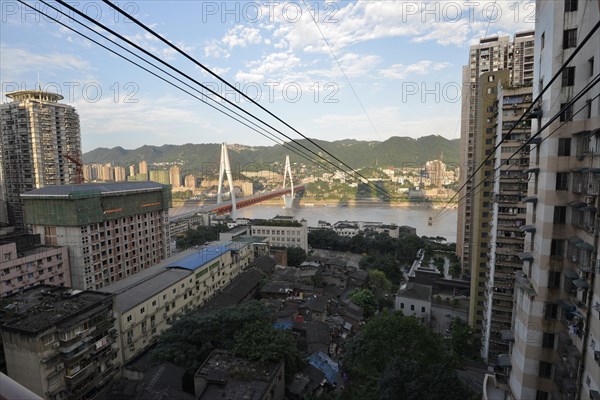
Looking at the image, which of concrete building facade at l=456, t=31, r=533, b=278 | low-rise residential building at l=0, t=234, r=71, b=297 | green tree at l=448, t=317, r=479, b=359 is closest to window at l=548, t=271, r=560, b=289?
green tree at l=448, t=317, r=479, b=359

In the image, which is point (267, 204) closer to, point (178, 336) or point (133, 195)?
point (133, 195)

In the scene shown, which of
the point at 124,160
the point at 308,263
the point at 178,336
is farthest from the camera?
the point at 124,160

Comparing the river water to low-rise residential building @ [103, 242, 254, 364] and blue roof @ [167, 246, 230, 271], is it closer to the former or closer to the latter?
blue roof @ [167, 246, 230, 271]

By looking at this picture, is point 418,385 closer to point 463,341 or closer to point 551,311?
point 551,311

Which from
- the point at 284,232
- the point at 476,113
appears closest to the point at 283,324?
the point at 476,113

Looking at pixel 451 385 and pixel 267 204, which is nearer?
pixel 451 385

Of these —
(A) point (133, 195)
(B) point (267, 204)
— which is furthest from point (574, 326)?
(B) point (267, 204)

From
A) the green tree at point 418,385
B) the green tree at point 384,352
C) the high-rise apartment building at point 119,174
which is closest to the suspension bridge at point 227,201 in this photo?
the high-rise apartment building at point 119,174

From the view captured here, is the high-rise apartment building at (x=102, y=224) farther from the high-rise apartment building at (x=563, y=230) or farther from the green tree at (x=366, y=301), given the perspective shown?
the high-rise apartment building at (x=563, y=230)
